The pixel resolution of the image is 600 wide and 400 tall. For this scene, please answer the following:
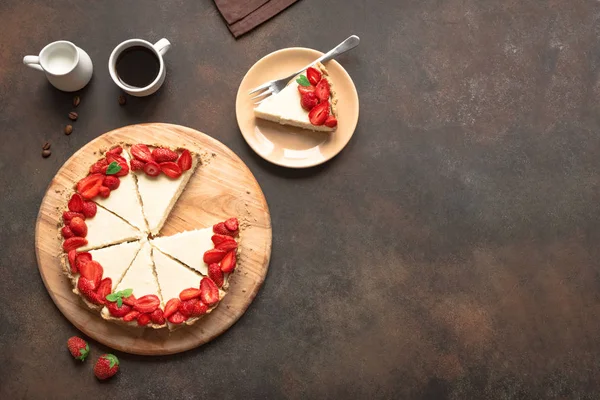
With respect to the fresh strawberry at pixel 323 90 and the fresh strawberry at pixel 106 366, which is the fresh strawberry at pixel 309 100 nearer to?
the fresh strawberry at pixel 323 90

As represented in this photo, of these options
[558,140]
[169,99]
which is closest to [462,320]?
[558,140]

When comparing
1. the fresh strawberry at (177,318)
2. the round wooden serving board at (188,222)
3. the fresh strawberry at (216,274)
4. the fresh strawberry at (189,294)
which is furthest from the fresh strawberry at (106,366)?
the fresh strawberry at (216,274)

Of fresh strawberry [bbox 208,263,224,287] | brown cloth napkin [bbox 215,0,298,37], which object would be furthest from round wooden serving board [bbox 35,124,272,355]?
brown cloth napkin [bbox 215,0,298,37]

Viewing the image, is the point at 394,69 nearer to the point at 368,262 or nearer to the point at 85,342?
Result: the point at 368,262

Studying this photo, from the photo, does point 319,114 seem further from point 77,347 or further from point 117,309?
point 77,347

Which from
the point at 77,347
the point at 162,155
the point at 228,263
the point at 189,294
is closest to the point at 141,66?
the point at 162,155
